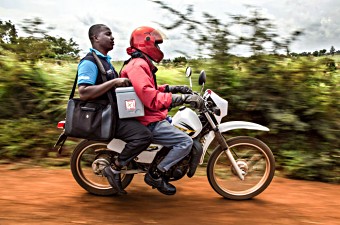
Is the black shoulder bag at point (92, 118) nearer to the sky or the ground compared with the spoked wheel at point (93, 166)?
nearer to the sky

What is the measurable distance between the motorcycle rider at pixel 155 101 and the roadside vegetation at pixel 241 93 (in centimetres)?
235

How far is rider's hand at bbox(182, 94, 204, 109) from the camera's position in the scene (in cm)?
418

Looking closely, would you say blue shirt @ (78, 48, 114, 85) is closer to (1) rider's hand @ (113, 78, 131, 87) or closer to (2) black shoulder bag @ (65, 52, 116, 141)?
(2) black shoulder bag @ (65, 52, 116, 141)

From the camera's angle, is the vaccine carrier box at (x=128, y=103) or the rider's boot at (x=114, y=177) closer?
the vaccine carrier box at (x=128, y=103)

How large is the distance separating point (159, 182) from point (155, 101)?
0.88m

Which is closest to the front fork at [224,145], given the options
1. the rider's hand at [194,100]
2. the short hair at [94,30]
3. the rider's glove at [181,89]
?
the rider's hand at [194,100]

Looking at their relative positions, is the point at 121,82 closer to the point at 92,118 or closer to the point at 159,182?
the point at 92,118

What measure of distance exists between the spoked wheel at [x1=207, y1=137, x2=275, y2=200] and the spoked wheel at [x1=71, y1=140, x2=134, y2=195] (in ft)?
3.28

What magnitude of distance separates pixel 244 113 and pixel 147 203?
3.19 meters

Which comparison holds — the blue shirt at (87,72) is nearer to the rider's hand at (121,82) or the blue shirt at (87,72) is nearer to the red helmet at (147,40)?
the rider's hand at (121,82)

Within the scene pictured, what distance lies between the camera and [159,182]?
4.31 m

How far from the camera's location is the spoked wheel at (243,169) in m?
4.61

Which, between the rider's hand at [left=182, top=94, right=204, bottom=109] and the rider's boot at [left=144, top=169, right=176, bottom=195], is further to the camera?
the rider's boot at [left=144, top=169, right=176, bottom=195]

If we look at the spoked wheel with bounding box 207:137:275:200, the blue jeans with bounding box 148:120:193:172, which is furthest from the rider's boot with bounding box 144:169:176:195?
the spoked wheel with bounding box 207:137:275:200
